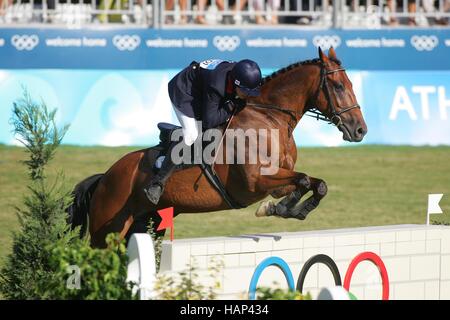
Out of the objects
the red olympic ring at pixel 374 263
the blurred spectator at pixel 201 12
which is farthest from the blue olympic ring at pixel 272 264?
the blurred spectator at pixel 201 12

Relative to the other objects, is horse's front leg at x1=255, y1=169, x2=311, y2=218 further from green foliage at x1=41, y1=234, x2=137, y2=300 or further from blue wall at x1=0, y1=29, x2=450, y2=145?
blue wall at x1=0, y1=29, x2=450, y2=145

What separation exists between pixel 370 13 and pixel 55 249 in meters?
11.3

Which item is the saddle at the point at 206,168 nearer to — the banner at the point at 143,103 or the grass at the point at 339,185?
Result: the grass at the point at 339,185

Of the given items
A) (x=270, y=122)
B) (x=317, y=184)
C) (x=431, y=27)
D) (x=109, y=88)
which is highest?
(x=431, y=27)

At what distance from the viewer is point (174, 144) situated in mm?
7344

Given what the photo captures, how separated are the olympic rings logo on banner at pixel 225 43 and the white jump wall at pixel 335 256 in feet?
26.5

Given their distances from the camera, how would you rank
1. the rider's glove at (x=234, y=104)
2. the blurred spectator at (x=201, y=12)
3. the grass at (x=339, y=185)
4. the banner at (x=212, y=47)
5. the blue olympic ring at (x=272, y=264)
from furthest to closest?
the blurred spectator at (x=201, y=12) → the banner at (x=212, y=47) → the grass at (x=339, y=185) → the rider's glove at (x=234, y=104) → the blue olympic ring at (x=272, y=264)

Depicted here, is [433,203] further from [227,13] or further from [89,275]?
[227,13]

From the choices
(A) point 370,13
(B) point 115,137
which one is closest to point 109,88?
(B) point 115,137

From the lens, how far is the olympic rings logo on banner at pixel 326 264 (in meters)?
5.80

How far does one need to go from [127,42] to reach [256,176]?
741cm

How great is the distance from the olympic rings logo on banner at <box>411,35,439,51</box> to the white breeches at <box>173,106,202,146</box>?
821cm

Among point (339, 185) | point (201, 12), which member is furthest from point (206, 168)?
point (201, 12)
